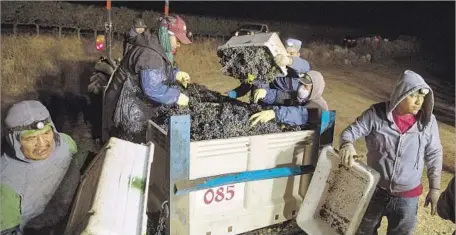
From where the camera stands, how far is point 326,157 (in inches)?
122

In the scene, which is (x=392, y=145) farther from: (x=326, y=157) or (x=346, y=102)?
(x=346, y=102)

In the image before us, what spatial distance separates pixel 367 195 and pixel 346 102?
7654mm

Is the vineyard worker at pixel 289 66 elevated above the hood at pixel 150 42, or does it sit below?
below

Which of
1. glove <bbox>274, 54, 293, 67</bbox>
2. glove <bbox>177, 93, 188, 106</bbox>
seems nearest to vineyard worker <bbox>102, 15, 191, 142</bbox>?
glove <bbox>177, 93, 188, 106</bbox>

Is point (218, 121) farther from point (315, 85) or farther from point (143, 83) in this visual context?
point (315, 85)

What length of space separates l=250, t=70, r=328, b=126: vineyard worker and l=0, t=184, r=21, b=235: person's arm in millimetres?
1830

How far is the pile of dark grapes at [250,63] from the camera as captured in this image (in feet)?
12.2

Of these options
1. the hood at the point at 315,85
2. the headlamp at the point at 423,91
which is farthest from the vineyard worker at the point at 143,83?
the headlamp at the point at 423,91

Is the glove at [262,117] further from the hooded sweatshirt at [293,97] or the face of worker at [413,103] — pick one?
the face of worker at [413,103]

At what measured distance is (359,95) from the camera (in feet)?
36.6

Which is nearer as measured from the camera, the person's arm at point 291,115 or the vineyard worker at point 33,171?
the vineyard worker at point 33,171

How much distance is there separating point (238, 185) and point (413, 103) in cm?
149

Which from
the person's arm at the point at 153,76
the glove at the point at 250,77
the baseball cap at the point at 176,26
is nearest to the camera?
the person's arm at the point at 153,76

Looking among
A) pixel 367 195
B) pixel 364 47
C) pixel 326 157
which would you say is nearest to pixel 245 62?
pixel 326 157
